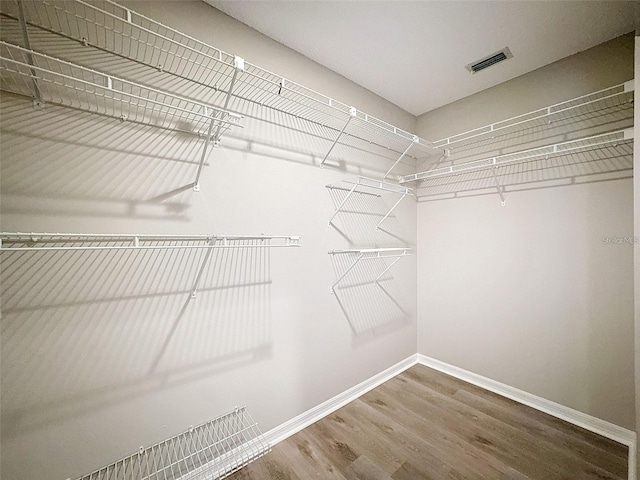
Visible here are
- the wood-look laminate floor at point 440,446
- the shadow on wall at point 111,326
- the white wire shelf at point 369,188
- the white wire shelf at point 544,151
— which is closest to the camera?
the shadow on wall at point 111,326

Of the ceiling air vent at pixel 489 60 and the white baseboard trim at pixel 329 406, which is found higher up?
the ceiling air vent at pixel 489 60

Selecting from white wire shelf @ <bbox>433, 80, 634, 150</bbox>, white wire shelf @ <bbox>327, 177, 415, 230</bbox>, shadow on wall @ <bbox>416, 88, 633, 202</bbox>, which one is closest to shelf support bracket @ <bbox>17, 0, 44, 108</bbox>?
white wire shelf @ <bbox>327, 177, 415, 230</bbox>

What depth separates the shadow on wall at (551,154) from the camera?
1616 millimetres

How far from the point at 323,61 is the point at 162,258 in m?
1.71

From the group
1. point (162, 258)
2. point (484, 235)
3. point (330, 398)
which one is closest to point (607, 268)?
point (484, 235)

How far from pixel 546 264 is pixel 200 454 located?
2556 millimetres

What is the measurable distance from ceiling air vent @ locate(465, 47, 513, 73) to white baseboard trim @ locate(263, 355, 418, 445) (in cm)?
256

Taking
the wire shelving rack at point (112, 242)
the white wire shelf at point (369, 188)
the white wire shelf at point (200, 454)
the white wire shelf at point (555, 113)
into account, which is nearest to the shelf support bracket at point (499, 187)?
the white wire shelf at point (555, 113)

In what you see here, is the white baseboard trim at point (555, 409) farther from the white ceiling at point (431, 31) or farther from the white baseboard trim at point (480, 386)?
the white ceiling at point (431, 31)

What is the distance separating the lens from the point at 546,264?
74.4 inches

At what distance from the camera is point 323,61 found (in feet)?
6.07

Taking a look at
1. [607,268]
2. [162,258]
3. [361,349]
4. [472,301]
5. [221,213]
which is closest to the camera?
[162,258]

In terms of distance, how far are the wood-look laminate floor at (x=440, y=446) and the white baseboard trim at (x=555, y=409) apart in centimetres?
5

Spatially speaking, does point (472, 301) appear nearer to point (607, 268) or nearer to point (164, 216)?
point (607, 268)
